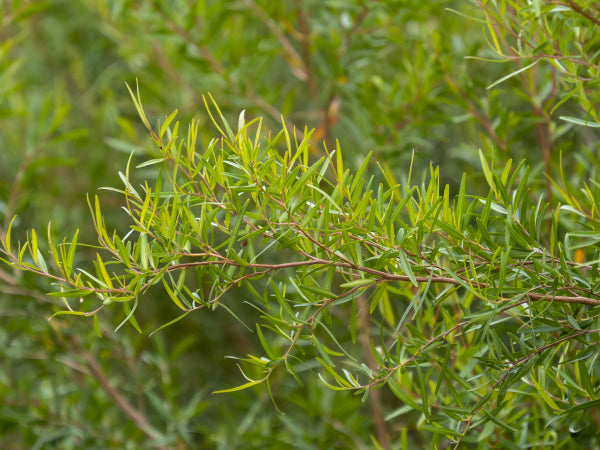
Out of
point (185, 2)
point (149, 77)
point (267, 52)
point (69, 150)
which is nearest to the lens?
point (267, 52)

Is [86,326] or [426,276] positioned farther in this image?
[86,326]

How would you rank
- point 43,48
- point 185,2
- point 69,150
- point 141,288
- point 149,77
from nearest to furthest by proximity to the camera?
point 141,288
point 185,2
point 149,77
point 69,150
point 43,48

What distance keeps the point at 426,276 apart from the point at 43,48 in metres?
1.51

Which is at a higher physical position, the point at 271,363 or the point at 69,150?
the point at 271,363

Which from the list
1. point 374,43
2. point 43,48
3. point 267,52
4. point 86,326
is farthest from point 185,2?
point 43,48

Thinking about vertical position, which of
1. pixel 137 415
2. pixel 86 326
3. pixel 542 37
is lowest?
pixel 137 415

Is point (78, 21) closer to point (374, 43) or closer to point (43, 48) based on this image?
point (43, 48)

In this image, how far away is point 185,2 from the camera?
0.95 meters

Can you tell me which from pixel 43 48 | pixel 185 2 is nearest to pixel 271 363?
pixel 185 2

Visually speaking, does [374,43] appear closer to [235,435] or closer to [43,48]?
[235,435]

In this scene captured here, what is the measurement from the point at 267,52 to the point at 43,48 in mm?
990

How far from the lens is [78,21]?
144 cm

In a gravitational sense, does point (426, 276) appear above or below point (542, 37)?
below

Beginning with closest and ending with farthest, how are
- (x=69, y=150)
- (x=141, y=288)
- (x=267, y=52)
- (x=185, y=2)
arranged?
(x=141, y=288), (x=267, y=52), (x=185, y=2), (x=69, y=150)
